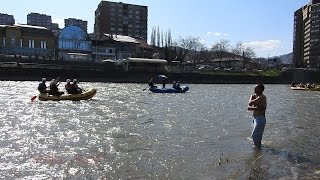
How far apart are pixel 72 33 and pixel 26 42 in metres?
11.3

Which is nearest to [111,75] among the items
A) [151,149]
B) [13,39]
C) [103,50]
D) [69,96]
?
[13,39]

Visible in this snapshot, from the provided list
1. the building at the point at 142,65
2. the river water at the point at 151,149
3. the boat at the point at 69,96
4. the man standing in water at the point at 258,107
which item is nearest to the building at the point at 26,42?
the building at the point at 142,65

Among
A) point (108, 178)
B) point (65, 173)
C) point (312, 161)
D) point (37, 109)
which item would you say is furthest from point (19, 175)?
point (37, 109)

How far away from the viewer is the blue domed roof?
10777cm

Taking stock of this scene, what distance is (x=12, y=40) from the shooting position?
10362 cm

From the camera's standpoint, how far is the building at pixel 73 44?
10781 cm

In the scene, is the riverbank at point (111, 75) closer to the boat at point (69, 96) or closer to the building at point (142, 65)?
the building at point (142, 65)

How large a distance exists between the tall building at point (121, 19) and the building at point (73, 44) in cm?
6867

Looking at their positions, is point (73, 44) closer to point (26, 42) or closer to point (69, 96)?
point (26, 42)

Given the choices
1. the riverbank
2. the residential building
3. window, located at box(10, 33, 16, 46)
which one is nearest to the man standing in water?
the riverbank

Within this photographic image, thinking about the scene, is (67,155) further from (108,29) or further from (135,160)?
(108,29)

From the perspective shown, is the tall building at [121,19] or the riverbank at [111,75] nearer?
the riverbank at [111,75]

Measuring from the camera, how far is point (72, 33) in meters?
109

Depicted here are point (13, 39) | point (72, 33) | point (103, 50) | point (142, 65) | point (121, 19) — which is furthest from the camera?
point (121, 19)
